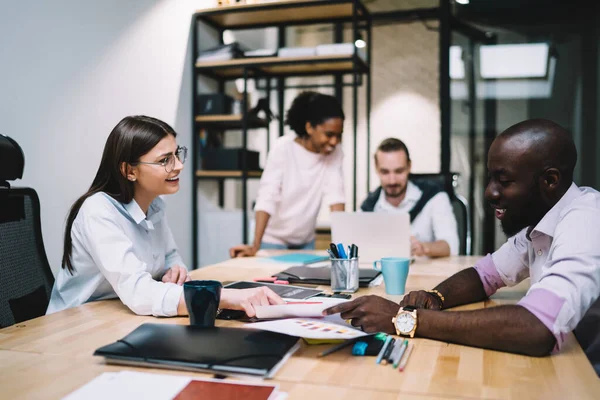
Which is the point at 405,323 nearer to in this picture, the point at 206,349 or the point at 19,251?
the point at 206,349

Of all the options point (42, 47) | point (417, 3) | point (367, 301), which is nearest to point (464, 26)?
point (417, 3)

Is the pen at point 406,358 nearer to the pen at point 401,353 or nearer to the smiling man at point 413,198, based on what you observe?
the pen at point 401,353

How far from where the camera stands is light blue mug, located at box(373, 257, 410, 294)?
1.46 m

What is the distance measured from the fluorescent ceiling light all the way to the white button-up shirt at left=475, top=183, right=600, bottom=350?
335 centimetres

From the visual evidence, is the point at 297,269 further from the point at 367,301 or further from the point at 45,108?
the point at 45,108

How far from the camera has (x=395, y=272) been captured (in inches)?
57.8

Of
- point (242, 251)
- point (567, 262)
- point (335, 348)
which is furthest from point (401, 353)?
point (242, 251)

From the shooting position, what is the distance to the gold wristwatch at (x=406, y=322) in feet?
3.48

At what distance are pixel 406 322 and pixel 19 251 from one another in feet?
3.47

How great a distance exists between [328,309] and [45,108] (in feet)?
5.94

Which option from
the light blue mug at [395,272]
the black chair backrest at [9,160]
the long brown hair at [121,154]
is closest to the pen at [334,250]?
the light blue mug at [395,272]

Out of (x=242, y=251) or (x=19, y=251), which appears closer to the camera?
(x=19, y=251)

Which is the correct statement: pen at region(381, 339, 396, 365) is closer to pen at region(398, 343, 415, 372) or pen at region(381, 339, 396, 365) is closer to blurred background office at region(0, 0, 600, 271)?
pen at region(398, 343, 415, 372)

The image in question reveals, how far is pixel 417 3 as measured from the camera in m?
4.43
